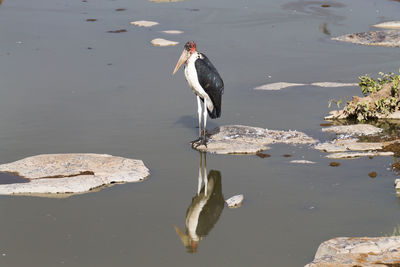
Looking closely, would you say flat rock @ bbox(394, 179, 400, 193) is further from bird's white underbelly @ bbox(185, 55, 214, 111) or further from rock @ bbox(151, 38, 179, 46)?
rock @ bbox(151, 38, 179, 46)

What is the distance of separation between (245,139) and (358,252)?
14.5ft

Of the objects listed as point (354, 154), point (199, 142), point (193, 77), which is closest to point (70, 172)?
point (199, 142)

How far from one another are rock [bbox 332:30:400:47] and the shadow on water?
1157 centimetres

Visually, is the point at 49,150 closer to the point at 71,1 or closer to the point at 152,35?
the point at 152,35

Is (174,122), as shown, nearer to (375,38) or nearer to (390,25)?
(375,38)

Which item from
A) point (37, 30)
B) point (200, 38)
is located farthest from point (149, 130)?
point (37, 30)

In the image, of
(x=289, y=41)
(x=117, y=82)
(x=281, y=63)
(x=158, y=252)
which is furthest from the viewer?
(x=289, y=41)

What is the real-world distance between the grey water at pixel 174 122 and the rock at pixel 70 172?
6.8 inches

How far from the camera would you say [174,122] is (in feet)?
42.9

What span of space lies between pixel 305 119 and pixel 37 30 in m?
10.0

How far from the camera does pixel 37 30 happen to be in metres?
20.8

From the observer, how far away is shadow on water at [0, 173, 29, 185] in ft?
32.5

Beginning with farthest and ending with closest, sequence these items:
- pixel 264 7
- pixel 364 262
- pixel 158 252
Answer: pixel 264 7 → pixel 158 252 → pixel 364 262

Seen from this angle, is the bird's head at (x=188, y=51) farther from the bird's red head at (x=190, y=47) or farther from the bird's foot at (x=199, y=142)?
the bird's foot at (x=199, y=142)
